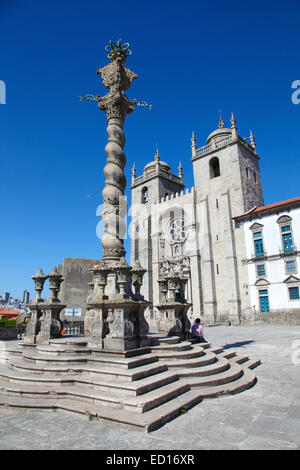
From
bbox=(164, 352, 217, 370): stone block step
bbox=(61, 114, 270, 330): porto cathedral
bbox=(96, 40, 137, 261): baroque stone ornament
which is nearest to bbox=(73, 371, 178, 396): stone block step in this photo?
bbox=(164, 352, 217, 370): stone block step

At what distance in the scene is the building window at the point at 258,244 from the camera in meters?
30.0

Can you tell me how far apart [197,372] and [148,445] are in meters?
3.05

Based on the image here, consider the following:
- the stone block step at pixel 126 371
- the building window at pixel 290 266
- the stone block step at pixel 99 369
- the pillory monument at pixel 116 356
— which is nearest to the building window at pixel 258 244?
the building window at pixel 290 266

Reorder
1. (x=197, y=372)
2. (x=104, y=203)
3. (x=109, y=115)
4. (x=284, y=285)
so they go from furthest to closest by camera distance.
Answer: (x=284, y=285)
(x=109, y=115)
(x=104, y=203)
(x=197, y=372)

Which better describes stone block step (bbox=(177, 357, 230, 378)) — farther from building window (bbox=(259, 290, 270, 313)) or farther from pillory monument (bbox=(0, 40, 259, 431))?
building window (bbox=(259, 290, 270, 313))

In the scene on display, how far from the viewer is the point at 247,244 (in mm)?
31109

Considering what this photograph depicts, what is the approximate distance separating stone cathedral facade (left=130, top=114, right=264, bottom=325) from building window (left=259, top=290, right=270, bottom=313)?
126 cm

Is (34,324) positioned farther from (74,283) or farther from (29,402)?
(74,283)

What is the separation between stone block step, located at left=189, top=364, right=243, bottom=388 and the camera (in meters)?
6.02

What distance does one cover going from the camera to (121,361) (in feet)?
19.5

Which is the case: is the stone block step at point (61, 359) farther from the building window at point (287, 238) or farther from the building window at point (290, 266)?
the building window at point (287, 238)
